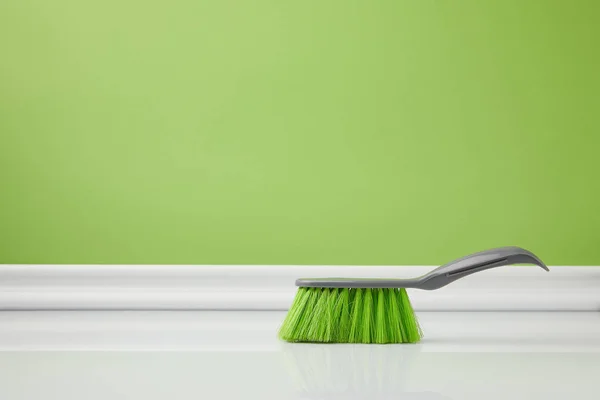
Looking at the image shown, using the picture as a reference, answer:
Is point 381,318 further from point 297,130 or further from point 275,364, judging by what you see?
point 297,130

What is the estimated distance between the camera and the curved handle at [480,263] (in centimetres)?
87

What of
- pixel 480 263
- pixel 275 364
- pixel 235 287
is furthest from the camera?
pixel 235 287

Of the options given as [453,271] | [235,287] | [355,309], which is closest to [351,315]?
[355,309]

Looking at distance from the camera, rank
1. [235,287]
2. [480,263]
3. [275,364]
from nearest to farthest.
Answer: [275,364] → [480,263] → [235,287]

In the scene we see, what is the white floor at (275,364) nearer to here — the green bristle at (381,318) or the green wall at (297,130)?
the green bristle at (381,318)

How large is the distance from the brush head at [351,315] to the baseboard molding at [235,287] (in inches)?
20.4

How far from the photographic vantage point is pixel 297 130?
5.14 ft

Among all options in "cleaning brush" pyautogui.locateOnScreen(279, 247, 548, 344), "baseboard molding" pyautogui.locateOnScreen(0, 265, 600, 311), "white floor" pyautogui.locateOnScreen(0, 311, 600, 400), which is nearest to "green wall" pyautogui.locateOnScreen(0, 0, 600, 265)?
"baseboard molding" pyautogui.locateOnScreen(0, 265, 600, 311)

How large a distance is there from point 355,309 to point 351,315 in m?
0.01

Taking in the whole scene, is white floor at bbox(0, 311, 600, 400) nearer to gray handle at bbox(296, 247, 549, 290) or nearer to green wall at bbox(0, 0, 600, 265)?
gray handle at bbox(296, 247, 549, 290)

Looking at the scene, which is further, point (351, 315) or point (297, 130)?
point (297, 130)

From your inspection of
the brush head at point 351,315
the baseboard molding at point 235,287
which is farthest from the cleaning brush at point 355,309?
the baseboard molding at point 235,287

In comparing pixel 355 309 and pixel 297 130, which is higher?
pixel 297 130

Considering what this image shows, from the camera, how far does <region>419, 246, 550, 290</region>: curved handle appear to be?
2.86 feet
